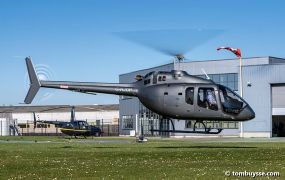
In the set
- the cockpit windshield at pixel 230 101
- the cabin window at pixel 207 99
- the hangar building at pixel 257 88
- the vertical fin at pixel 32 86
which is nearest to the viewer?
the cabin window at pixel 207 99

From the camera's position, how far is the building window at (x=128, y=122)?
107m

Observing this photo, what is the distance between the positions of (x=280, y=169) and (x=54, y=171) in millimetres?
6998

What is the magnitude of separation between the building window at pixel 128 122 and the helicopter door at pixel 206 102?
238ft

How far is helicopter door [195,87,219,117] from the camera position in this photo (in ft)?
111

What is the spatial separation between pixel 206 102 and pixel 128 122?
75.3 meters

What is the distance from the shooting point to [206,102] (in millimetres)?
33875

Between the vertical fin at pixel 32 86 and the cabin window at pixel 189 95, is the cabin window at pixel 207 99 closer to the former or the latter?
the cabin window at pixel 189 95

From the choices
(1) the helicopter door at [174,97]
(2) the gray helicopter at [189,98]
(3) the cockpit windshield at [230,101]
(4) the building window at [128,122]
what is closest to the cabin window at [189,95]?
(2) the gray helicopter at [189,98]

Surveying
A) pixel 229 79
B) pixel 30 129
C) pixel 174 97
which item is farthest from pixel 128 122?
pixel 174 97

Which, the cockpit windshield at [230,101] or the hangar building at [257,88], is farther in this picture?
the hangar building at [257,88]

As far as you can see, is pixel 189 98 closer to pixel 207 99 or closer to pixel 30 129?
pixel 207 99

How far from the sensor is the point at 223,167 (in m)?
18.8

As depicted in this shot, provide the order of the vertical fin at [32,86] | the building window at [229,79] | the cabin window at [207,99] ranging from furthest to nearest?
the building window at [229,79], the vertical fin at [32,86], the cabin window at [207,99]

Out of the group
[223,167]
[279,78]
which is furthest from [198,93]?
[279,78]
